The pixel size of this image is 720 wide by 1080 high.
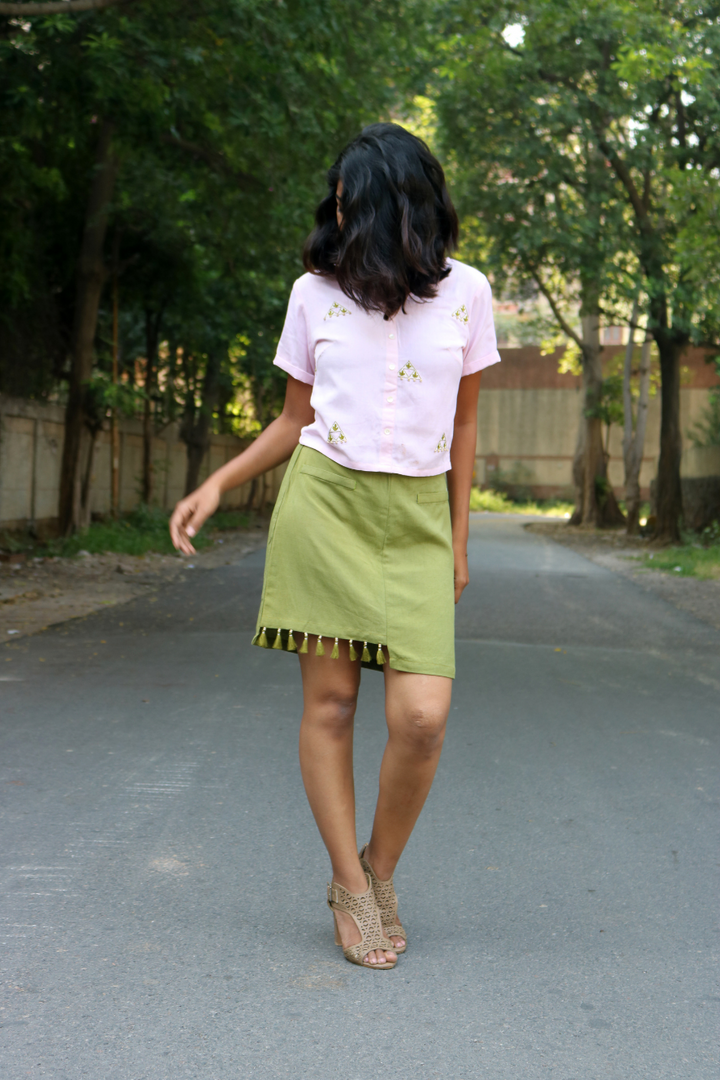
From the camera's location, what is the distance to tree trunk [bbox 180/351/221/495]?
22.2m

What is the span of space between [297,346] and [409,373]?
1.04 ft

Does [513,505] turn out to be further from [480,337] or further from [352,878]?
[352,878]

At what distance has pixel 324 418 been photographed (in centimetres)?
279

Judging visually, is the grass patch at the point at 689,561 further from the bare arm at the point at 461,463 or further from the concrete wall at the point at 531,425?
the concrete wall at the point at 531,425

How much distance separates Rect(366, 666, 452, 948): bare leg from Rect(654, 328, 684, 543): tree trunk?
1853cm

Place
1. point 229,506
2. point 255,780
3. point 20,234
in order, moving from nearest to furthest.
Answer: point 255,780 < point 20,234 < point 229,506

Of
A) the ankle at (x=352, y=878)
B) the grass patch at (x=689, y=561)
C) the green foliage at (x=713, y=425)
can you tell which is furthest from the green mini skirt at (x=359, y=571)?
the green foliage at (x=713, y=425)

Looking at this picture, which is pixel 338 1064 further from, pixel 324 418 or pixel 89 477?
pixel 89 477

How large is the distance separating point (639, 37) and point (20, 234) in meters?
8.17

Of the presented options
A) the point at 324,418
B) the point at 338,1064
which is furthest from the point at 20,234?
the point at 338,1064

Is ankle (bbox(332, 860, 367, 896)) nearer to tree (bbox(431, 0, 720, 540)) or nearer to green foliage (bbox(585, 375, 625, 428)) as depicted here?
tree (bbox(431, 0, 720, 540))

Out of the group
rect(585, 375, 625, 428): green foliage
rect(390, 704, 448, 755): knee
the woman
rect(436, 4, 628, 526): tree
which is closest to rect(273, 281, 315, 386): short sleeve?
the woman

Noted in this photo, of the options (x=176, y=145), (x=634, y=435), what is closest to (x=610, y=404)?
(x=634, y=435)

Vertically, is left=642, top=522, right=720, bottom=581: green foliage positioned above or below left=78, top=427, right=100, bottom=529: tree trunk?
below
